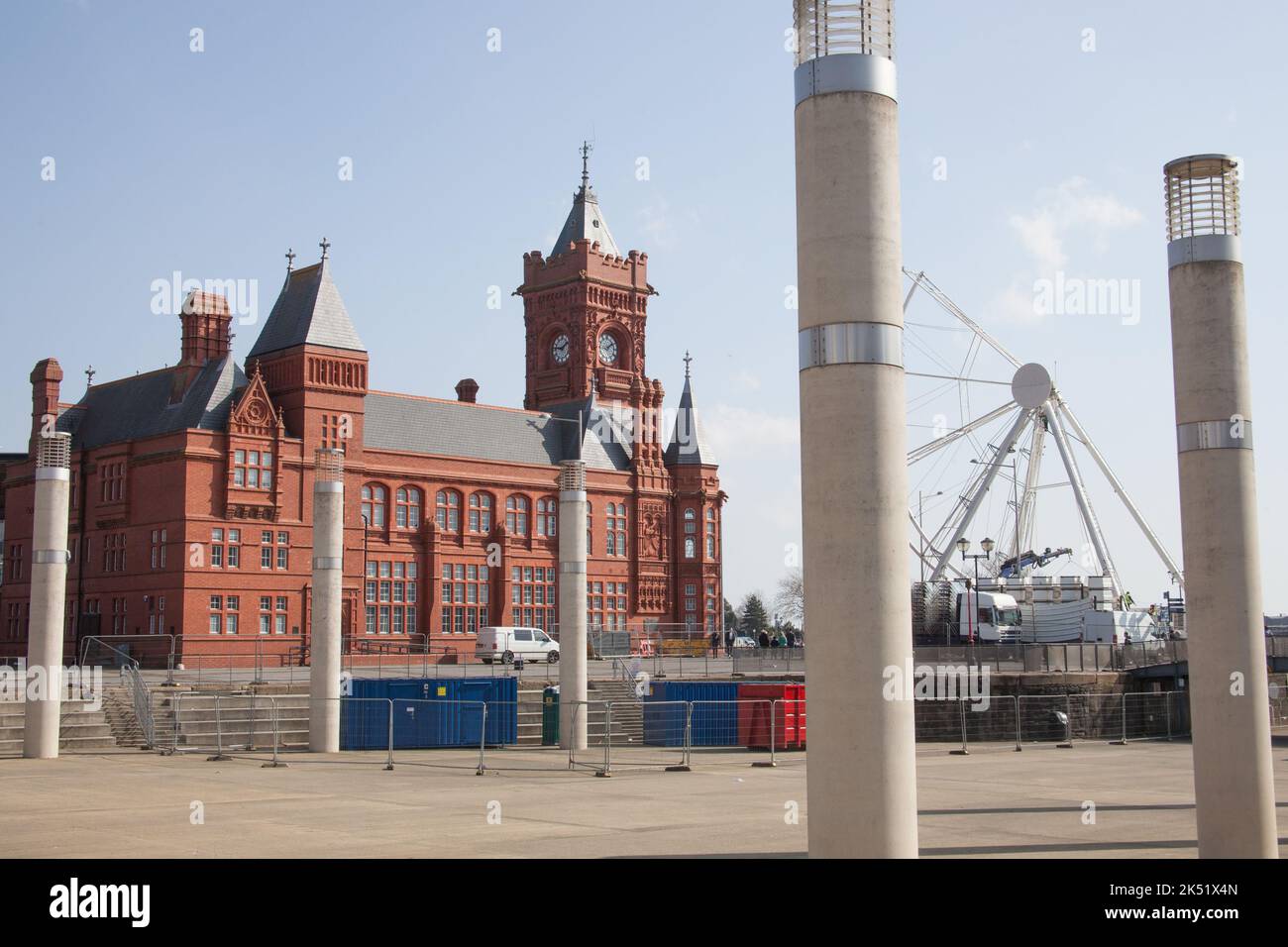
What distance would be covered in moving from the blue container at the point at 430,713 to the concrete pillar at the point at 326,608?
0.80 meters

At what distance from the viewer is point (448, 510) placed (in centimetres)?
6944

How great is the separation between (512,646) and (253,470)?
44.3 feet

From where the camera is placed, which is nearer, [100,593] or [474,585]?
[100,593]

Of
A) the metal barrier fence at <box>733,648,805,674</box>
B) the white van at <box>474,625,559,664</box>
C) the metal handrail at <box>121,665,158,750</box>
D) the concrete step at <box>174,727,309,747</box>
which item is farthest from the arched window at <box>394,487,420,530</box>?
the metal handrail at <box>121,665,158,750</box>

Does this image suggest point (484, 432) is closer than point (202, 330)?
No

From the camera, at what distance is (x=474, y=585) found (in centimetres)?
6981

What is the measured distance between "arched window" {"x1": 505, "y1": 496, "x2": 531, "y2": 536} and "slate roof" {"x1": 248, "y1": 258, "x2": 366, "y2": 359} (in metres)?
13.1

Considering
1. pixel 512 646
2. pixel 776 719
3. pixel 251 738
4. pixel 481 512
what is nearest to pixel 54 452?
pixel 251 738

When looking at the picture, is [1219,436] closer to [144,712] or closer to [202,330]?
[144,712]

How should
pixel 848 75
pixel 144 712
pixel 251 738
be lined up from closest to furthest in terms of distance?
pixel 848 75
pixel 251 738
pixel 144 712
